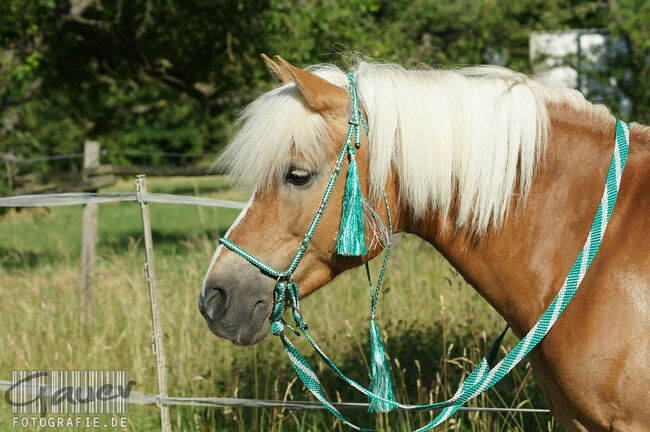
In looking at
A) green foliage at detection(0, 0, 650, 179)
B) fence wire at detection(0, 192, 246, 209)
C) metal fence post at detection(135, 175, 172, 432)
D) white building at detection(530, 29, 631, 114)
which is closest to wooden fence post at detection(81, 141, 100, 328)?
fence wire at detection(0, 192, 246, 209)

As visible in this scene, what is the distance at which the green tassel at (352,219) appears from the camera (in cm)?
198

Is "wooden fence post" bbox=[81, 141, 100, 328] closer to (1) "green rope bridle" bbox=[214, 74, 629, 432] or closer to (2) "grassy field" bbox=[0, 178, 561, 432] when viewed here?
(2) "grassy field" bbox=[0, 178, 561, 432]

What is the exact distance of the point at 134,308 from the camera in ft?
15.5

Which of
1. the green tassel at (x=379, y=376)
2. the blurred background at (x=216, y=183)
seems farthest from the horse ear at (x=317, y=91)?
the green tassel at (x=379, y=376)

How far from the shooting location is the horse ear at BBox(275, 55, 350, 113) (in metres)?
1.90

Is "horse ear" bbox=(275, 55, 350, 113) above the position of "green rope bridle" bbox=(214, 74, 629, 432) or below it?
above

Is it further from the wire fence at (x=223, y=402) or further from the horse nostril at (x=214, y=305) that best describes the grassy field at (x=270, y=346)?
the horse nostril at (x=214, y=305)

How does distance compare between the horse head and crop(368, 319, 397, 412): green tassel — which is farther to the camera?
crop(368, 319, 397, 412): green tassel

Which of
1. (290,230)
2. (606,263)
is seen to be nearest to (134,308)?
(290,230)

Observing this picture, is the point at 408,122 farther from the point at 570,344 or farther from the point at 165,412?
the point at 165,412

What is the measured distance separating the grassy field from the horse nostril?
1.10m

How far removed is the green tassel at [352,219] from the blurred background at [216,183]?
19.2 inches

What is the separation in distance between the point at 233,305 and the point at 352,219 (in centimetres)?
51

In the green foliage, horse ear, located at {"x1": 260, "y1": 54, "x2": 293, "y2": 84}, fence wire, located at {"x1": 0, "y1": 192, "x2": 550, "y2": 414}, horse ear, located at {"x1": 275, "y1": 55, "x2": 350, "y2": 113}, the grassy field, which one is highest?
the green foliage
